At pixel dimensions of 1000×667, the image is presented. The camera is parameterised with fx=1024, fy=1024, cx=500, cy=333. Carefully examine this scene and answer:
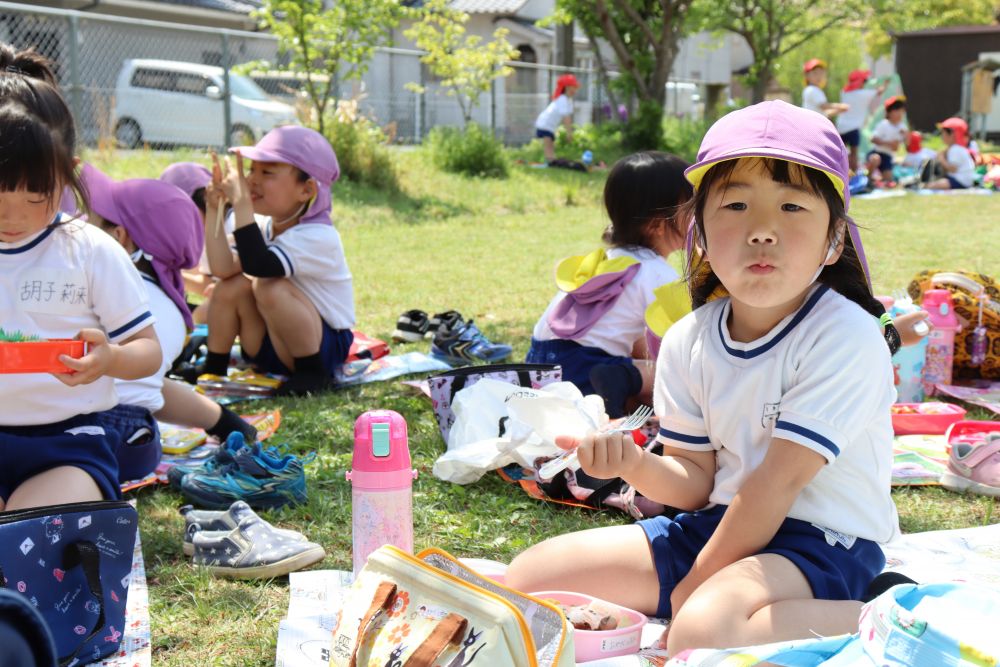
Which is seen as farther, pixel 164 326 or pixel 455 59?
pixel 455 59

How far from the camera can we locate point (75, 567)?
214 cm

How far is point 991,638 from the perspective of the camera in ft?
4.92

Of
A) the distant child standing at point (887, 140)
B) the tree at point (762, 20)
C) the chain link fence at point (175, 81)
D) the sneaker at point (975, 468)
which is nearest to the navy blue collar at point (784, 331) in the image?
the sneaker at point (975, 468)

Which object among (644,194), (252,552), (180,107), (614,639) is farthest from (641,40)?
(614,639)

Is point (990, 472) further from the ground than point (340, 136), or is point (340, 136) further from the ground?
point (340, 136)

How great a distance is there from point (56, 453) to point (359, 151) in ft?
31.1

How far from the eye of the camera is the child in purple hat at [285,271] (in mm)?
4410

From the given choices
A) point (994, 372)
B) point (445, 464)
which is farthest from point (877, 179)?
point (445, 464)

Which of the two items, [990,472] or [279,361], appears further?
Result: [279,361]

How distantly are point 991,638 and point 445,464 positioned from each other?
6.68ft

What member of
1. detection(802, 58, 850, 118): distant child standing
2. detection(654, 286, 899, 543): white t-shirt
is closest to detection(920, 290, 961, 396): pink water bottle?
detection(654, 286, 899, 543): white t-shirt

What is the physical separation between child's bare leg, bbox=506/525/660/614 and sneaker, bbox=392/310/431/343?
10.5 ft

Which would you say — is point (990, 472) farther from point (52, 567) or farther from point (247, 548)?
point (52, 567)

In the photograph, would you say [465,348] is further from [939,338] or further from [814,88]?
[814,88]
